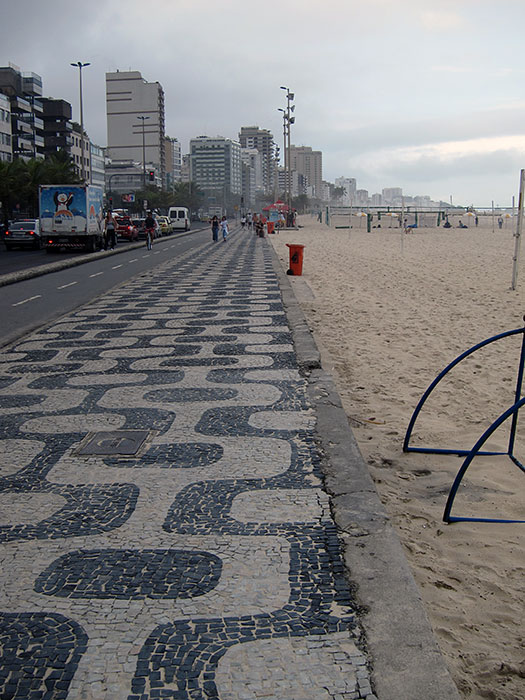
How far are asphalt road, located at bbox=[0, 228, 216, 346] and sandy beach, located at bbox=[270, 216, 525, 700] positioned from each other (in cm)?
461

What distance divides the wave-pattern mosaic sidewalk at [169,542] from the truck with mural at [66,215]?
2666 centimetres

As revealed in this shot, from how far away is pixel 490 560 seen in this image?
379 cm

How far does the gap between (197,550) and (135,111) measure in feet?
661

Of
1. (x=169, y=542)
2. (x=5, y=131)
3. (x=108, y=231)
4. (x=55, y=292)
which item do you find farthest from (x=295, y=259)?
(x=5, y=131)

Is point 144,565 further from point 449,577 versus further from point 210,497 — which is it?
point 449,577

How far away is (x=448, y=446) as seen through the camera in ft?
18.8

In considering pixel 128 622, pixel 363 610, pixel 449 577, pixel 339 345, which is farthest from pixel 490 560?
pixel 339 345

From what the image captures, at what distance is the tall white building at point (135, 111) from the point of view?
18925 centimetres

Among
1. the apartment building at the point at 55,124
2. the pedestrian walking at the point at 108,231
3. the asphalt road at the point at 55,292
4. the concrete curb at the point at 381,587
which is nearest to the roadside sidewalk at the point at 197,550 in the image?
the concrete curb at the point at 381,587

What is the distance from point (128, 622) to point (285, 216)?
258 ft

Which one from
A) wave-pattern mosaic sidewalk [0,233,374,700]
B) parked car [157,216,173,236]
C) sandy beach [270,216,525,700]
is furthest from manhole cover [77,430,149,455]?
parked car [157,216,173,236]

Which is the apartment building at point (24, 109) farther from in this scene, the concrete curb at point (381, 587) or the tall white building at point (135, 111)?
the concrete curb at point (381, 587)

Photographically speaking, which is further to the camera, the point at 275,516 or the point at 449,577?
the point at 275,516

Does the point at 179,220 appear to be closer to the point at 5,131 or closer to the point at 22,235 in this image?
the point at 5,131
